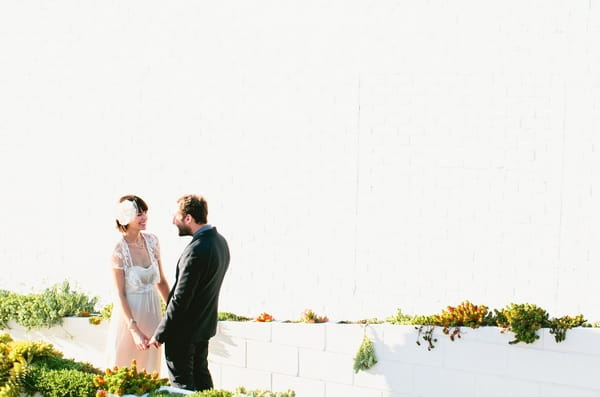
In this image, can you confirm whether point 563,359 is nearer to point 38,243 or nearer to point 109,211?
point 109,211

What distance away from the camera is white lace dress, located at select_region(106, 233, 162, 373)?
6.21m

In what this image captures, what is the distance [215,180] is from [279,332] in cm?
190

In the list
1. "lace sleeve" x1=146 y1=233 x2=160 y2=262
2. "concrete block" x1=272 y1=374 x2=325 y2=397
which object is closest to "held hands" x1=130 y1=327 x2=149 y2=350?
"lace sleeve" x1=146 y1=233 x2=160 y2=262

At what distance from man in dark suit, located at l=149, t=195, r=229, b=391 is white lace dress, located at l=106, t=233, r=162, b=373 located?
30 centimetres

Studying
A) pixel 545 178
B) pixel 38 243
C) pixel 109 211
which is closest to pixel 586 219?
pixel 545 178

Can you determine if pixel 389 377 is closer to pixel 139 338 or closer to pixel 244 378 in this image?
pixel 244 378

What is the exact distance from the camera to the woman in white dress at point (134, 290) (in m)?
6.15

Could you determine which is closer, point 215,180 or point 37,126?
point 215,180

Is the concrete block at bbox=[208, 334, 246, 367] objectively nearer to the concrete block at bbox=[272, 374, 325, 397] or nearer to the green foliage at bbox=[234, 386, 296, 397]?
the concrete block at bbox=[272, 374, 325, 397]

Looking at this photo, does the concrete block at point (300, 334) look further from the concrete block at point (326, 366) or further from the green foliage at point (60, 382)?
the green foliage at point (60, 382)

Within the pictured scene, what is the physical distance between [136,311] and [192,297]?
64 cm

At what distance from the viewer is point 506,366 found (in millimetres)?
5977

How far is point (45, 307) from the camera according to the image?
301 inches

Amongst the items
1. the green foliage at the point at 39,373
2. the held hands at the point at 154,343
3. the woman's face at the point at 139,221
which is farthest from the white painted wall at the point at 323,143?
the green foliage at the point at 39,373
